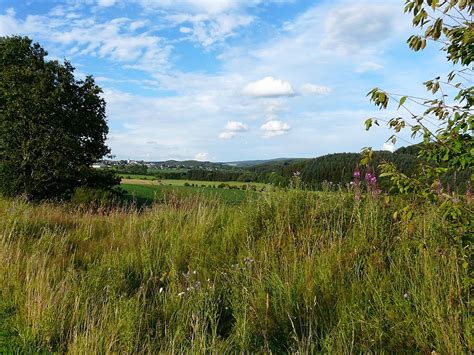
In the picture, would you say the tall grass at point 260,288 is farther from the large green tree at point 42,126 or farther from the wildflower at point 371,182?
the large green tree at point 42,126

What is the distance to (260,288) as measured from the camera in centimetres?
430

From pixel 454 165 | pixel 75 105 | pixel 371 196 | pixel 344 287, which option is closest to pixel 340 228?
pixel 371 196

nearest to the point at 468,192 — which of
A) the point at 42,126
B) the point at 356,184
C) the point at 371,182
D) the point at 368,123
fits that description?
the point at 368,123

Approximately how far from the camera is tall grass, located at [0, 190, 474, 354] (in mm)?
3279

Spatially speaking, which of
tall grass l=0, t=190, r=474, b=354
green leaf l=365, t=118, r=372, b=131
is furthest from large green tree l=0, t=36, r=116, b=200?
green leaf l=365, t=118, r=372, b=131

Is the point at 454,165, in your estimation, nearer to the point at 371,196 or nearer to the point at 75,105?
the point at 371,196

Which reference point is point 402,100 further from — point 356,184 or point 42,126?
point 42,126

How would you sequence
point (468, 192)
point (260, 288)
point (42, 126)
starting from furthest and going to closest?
point (42, 126), point (260, 288), point (468, 192)

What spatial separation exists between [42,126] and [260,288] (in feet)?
80.3

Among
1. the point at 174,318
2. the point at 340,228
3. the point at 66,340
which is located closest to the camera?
the point at 66,340

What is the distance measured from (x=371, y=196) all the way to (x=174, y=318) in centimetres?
363

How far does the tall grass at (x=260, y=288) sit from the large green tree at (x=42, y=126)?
750 inches

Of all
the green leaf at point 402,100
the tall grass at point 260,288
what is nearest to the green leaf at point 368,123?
the green leaf at point 402,100

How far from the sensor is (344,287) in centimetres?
430
